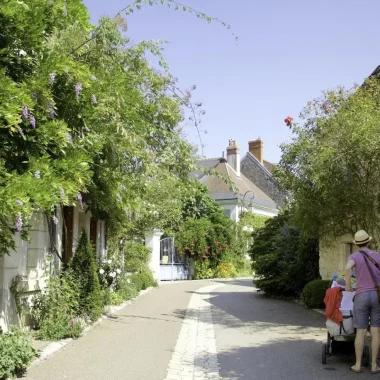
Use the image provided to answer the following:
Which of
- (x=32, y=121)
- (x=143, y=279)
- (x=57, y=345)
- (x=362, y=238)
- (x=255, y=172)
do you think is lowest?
(x=57, y=345)

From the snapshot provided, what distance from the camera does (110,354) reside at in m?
8.13

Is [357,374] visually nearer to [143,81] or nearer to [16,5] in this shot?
[16,5]

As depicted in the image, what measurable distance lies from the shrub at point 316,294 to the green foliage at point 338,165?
2060 mm

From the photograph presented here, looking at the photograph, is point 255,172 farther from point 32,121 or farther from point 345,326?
point 32,121

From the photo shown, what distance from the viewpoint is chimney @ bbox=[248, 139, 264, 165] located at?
1932 inches

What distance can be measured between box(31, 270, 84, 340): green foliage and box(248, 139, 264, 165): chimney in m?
39.9

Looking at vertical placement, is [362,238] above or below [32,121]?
below

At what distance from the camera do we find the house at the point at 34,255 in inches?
332

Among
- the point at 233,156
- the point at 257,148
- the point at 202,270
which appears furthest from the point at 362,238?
the point at 257,148

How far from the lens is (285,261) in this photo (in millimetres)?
17219

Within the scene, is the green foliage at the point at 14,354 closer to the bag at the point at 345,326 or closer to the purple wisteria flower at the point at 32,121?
the purple wisteria flower at the point at 32,121

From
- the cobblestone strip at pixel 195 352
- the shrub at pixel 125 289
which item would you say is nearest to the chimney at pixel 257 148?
the shrub at pixel 125 289

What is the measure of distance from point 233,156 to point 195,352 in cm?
3564

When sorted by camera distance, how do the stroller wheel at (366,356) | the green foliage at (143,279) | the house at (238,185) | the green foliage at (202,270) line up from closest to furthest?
the stroller wheel at (366,356) < the green foliage at (143,279) < the green foliage at (202,270) < the house at (238,185)
